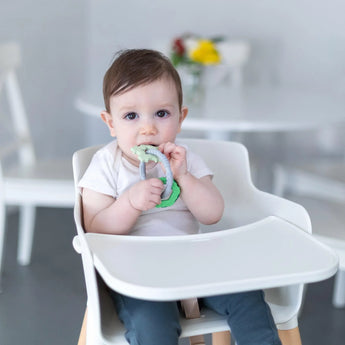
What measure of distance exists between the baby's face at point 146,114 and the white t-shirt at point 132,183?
0.06 metres

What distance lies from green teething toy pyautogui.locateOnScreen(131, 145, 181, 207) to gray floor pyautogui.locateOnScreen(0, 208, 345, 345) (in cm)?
95

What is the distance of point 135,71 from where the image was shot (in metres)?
1.27

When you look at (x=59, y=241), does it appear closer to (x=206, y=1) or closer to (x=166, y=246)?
(x=206, y=1)

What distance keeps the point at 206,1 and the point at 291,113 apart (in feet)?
5.31

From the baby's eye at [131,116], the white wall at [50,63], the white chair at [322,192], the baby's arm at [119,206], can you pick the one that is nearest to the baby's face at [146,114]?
the baby's eye at [131,116]

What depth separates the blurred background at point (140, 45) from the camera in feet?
10.6

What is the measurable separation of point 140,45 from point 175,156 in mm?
2642

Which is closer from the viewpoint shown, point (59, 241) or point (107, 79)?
point (107, 79)

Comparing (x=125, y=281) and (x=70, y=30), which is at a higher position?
(x=125, y=281)

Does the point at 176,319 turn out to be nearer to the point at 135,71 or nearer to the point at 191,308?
the point at 191,308

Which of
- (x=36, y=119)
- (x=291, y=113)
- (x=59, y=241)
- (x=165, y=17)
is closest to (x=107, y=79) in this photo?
(x=291, y=113)

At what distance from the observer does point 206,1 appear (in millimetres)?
3551

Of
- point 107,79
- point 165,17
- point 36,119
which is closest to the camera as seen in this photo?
point 107,79

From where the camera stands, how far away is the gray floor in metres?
2.04
